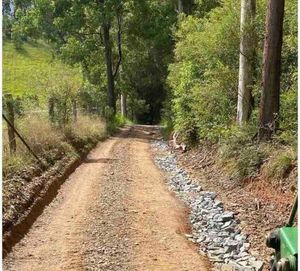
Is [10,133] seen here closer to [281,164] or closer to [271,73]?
[271,73]

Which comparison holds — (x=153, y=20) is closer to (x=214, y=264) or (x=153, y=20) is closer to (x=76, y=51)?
(x=76, y=51)

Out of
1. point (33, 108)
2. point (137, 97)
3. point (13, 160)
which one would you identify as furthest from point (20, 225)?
point (137, 97)

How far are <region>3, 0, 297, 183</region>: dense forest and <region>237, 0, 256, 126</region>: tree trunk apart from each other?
3 cm

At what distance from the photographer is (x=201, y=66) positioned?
17.1 metres

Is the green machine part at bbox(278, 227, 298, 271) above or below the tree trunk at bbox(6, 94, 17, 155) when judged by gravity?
below

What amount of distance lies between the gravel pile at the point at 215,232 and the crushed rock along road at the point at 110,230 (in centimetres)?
23

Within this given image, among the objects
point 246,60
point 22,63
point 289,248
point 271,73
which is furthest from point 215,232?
point 22,63

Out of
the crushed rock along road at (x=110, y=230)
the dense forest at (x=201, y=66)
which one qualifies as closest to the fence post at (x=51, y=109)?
the dense forest at (x=201, y=66)

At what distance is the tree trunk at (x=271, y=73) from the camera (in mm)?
11328

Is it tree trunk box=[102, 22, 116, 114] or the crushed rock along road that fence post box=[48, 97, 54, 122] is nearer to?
the crushed rock along road

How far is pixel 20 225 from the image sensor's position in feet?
28.8

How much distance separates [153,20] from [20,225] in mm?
25098

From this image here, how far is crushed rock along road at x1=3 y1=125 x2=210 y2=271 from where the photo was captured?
713cm

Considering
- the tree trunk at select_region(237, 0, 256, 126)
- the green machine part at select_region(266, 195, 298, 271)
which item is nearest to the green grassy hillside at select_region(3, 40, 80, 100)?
the tree trunk at select_region(237, 0, 256, 126)
